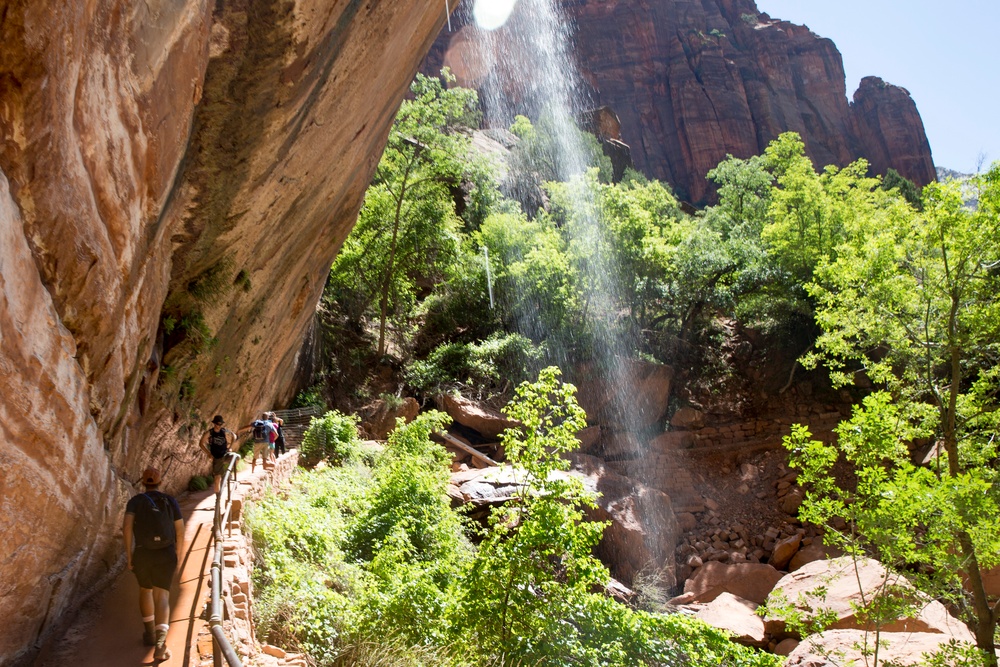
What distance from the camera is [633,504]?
18.5 m

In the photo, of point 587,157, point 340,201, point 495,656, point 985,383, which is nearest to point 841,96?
point 587,157

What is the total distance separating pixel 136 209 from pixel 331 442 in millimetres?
11074

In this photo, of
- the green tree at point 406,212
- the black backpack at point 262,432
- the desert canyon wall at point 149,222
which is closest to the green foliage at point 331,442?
the desert canyon wall at point 149,222

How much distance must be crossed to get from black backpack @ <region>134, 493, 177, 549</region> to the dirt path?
613mm

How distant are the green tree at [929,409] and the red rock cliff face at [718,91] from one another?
126 ft

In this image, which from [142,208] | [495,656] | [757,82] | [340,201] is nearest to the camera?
[142,208]

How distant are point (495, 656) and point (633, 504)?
12504 millimetres

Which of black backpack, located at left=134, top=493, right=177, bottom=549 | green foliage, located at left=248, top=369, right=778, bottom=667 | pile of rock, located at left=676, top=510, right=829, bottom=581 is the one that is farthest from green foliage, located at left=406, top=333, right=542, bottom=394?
black backpack, located at left=134, top=493, right=177, bottom=549

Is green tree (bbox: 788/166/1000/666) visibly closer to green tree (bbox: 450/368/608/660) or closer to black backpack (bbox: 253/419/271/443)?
green tree (bbox: 450/368/608/660)

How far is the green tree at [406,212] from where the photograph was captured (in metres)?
24.6

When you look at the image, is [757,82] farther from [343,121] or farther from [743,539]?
[343,121]

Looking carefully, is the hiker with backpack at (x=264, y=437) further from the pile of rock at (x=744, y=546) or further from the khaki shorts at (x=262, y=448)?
the pile of rock at (x=744, y=546)

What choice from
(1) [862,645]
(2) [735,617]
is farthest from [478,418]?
(1) [862,645]

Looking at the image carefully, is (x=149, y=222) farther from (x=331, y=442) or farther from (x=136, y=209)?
(x=331, y=442)
